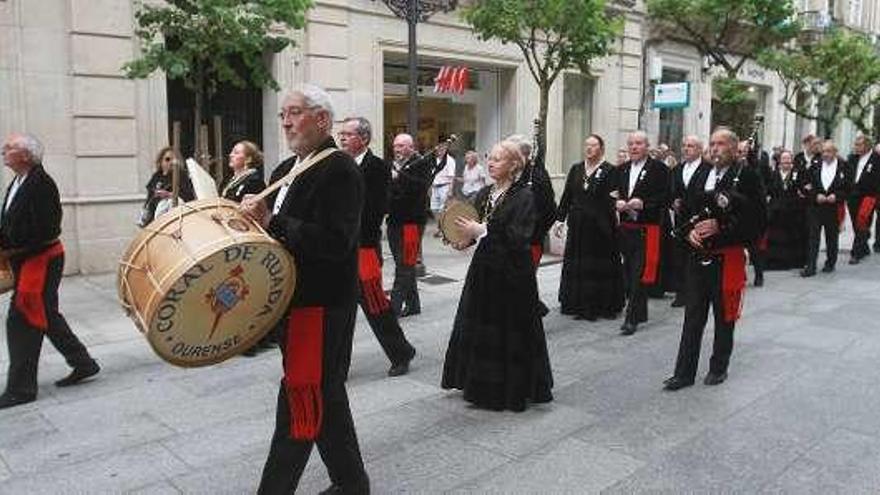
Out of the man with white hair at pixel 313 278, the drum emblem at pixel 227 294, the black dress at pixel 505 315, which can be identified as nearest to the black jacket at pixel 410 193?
the black dress at pixel 505 315

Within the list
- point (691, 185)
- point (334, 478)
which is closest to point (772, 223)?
point (691, 185)

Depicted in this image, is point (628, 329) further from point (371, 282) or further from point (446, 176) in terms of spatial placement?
point (446, 176)

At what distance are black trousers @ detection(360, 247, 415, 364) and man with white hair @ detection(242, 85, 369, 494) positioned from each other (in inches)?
99.1

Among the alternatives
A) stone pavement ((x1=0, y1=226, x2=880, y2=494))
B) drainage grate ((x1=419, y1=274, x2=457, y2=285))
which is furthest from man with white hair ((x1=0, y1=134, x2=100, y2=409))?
drainage grate ((x1=419, y1=274, x2=457, y2=285))

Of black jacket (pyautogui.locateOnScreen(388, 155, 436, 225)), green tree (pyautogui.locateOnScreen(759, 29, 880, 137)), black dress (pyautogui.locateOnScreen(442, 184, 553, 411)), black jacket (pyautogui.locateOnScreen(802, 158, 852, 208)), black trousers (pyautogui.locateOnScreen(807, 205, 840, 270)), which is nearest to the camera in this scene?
black dress (pyautogui.locateOnScreen(442, 184, 553, 411))

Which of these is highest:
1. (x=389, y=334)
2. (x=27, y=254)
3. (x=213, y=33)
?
(x=213, y=33)

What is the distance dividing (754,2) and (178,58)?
460 inches

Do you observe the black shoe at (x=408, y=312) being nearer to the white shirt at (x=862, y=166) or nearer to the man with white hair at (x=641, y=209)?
the man with white hair at (x=641, y=209)

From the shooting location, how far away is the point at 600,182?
849 centimetres

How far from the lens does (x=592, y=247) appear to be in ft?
28.6

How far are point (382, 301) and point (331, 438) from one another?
2605 millimetres

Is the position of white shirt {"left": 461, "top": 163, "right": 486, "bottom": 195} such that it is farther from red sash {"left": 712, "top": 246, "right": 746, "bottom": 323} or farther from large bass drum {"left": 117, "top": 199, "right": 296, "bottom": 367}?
large bass drum {"left": 117, "top": 199, "right": 296, "bottom": 367}

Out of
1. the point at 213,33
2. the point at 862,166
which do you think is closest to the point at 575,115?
the point at 862,166

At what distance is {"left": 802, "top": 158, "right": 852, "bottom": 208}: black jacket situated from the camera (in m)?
11.8
